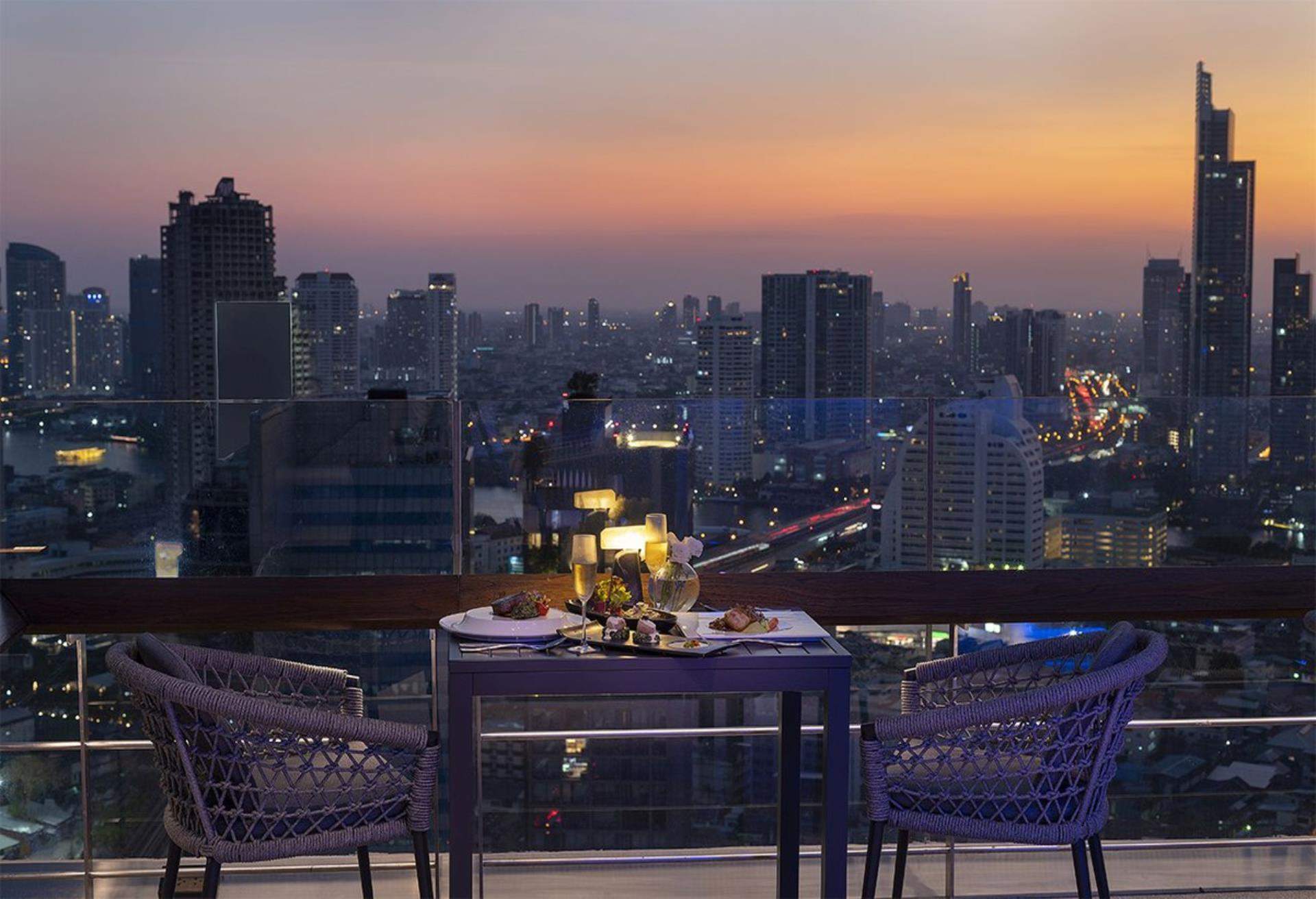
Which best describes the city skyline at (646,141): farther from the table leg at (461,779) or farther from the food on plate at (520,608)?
the table leg at (461,779)

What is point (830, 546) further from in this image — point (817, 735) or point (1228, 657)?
point (1228, 657)

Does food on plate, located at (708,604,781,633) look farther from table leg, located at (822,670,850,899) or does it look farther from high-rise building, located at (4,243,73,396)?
high-rise building, located at (4,243,73,396)

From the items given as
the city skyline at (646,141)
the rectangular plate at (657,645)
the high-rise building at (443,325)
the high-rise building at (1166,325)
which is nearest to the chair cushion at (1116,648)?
the rectangular plate at (657,645)

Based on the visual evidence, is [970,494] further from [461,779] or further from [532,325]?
[532,325]

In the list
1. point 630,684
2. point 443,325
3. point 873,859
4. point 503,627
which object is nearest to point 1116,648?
point 873,859

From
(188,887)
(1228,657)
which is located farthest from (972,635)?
(188,887)

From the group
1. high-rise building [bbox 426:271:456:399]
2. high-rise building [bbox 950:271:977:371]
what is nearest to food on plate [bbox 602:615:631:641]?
high-rise building [bbox 426:271:456:399]

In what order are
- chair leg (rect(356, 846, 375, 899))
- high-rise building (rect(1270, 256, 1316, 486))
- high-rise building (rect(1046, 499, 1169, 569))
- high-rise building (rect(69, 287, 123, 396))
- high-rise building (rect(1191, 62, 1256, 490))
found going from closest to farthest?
chair leg (rect(356, 846, 375, 899)) → high-rise building (rect(1046, 499, 1169, 569)) → high-rise building (rect(69, 287, 123, 396)) → high-rise building (rect(1191, 62, 1256, 490)) → high-rise building (rect(1270, 256, 1316, 486))
